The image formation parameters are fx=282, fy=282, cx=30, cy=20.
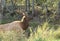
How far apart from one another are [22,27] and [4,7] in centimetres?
1703

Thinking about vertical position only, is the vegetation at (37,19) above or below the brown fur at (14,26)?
below

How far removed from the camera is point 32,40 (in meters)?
8.99

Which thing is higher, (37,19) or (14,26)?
(14,26)

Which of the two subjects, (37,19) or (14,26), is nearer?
(14,26)

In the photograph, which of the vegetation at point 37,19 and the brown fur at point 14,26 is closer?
the vegetation at point 37,19

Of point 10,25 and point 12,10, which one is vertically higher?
point 10,25

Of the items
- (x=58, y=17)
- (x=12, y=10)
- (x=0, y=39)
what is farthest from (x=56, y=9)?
(x=0, y=39)

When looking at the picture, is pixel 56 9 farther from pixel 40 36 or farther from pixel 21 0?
pixel 40 36

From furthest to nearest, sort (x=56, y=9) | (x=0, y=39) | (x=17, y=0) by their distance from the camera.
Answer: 1. (x=17, y=0)
2. (x=56, y=9)
3. (x=0, y=39)

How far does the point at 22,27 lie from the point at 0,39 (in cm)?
183

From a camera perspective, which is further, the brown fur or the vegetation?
Result: the brown fur

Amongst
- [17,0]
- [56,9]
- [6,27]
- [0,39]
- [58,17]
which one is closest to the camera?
[0,39]

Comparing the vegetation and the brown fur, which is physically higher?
the brown fur

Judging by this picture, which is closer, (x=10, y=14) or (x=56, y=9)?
(x=10, y=14)
